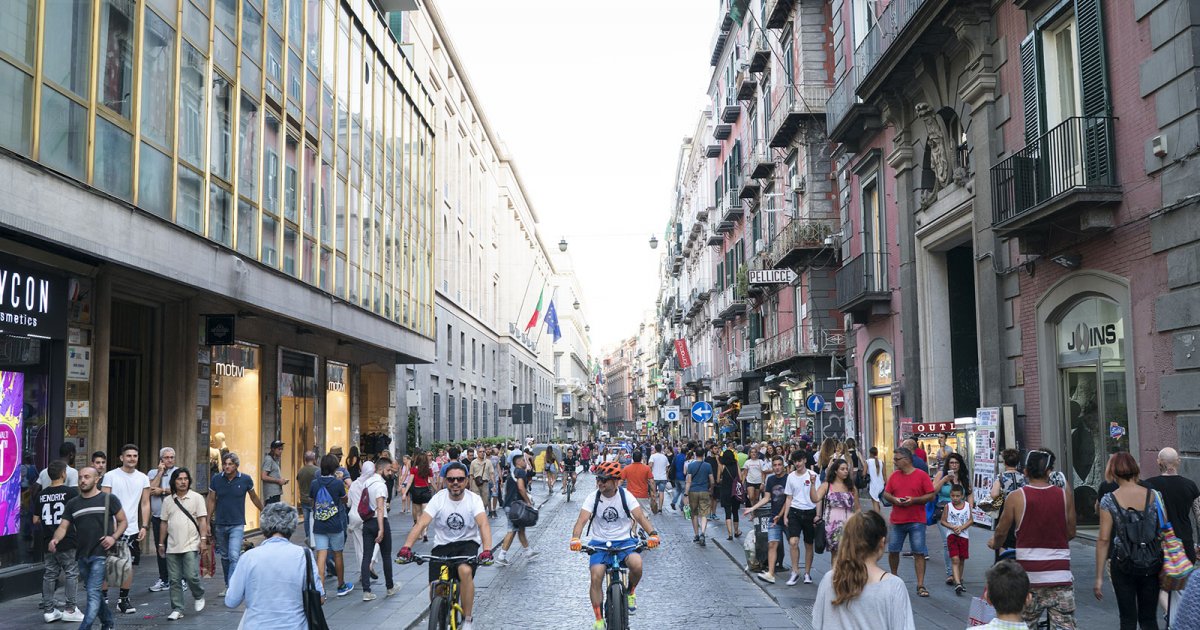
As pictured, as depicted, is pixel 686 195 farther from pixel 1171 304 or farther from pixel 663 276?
pixel 1171 304

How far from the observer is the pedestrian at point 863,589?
472cm

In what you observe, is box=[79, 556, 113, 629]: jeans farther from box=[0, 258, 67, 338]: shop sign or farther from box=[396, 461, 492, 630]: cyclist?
box=[0, 258, 67, 338]: shop sign

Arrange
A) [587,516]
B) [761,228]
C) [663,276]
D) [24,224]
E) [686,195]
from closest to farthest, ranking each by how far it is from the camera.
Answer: [587,516] < [24,224] < [761,228] < [686,195] < [663,276]

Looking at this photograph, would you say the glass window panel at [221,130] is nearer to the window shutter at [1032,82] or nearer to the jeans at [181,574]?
the jeans at [181,574]

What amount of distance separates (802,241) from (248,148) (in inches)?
676

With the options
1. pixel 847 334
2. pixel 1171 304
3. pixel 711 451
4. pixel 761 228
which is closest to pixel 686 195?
pixel 761 228

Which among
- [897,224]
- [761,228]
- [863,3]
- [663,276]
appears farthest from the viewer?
[663,276]

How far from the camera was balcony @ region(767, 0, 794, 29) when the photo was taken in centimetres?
3147

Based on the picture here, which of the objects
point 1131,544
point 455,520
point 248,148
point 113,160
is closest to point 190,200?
point 113,160

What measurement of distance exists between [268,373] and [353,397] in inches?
280

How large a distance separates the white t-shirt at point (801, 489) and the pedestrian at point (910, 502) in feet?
4.09

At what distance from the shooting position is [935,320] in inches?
825

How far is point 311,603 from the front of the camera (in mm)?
6094

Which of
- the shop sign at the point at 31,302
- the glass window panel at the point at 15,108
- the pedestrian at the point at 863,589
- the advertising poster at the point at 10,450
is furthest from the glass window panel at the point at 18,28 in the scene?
the pedestrian at the point at 863,589
